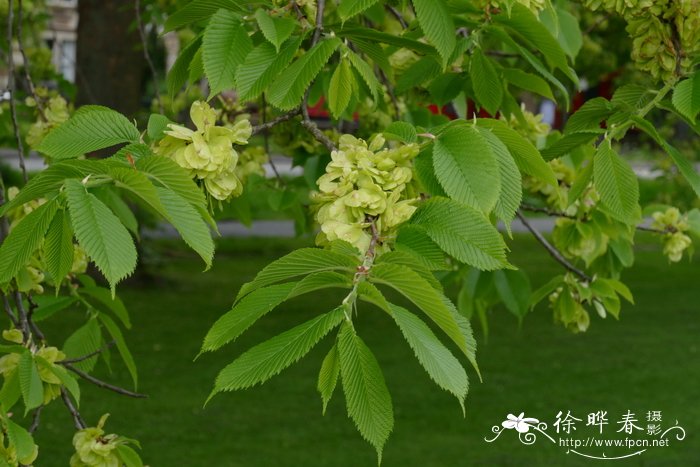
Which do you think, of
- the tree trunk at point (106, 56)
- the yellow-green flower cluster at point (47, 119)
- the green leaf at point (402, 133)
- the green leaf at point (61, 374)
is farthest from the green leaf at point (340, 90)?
the tree trunk at point (106, 56)

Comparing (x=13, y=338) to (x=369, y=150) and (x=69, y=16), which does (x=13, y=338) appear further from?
(x=69, y=16)

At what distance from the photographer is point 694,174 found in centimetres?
214

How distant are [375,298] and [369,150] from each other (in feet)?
1.32

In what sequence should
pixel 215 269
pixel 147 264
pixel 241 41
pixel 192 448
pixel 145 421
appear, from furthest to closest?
pixel 215 269
pixel 147 264
pixel 145 421
pixel 192 448
pixel 241 41

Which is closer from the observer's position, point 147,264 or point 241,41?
point 241,41

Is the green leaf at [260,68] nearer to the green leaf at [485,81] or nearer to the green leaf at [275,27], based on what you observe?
the green leaf at [275,27]

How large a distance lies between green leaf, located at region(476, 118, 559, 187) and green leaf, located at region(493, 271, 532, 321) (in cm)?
172

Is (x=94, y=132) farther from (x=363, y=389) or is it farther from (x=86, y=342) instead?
(x=86, y=342)

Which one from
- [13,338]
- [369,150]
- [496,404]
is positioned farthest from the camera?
[496,404]

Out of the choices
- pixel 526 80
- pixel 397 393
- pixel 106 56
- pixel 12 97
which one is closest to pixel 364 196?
pixel 526 80

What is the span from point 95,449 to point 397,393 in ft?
15.5

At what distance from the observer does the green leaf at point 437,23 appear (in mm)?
2035

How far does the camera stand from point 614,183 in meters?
2.04

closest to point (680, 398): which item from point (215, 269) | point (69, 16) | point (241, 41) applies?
point (241, 41)
